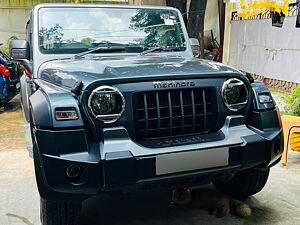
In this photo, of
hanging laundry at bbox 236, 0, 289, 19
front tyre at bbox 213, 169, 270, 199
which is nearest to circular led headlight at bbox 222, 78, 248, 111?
front tyre at bbox 213, 169, 270, 199

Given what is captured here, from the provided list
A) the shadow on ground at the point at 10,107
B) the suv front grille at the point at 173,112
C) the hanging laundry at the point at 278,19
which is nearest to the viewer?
the suv front grille at the point at 173,112

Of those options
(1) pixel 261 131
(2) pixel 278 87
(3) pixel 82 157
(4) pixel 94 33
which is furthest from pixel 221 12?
(3) pixel 82 157

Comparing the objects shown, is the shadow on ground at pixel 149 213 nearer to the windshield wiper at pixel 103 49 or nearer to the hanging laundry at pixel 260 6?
the windshield wiper at pixel 103 49

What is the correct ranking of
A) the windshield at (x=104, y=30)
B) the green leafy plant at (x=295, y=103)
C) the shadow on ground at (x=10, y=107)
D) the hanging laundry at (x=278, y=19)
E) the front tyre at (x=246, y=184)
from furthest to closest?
the shadow on ground at (x=10, y=107), the hanging laundry at (x=278, y=19), the green leafy plant at (x=295, y=103), the windshield at (x=104, y=30), the front tyre at (x=246, y=184)

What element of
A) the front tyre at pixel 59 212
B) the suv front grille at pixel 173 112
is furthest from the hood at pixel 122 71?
the front tyre at pixel 59 212

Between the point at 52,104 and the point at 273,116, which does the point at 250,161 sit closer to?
the point at 273,116

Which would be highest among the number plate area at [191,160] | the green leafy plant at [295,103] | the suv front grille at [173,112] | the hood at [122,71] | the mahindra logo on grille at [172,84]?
the hood at [122,71]

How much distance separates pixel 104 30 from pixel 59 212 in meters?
1.95

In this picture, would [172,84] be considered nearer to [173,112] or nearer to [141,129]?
[173,112]

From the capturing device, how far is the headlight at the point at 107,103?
2.31m

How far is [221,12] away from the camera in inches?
474

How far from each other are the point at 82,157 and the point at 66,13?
2008mm

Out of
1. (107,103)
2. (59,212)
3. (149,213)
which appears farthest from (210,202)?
(107,103)

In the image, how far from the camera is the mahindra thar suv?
87.5 inches
